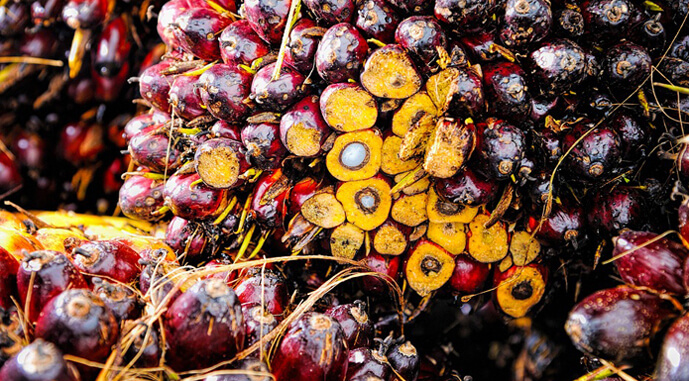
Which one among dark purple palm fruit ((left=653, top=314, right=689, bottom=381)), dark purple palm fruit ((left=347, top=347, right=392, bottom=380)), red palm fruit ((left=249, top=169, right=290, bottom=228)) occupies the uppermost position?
dark purple palm fruit ((left=653, top=314, right=689, bottom=381))

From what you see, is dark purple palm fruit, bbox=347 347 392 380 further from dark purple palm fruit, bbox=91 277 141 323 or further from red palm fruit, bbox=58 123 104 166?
red palm fruit, bbox=58 123 104 166

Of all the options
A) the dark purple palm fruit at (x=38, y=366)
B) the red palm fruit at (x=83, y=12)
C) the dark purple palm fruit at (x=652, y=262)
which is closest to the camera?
the dark purple palm fruit at (x=38, y=366)

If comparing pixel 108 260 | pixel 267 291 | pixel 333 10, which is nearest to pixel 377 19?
pixel 333 10

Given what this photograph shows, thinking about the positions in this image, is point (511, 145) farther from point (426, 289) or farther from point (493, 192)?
point (426, 289)

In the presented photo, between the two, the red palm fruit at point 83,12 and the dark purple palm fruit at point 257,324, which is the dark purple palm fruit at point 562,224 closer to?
the dark purple palm fruit at point 257,324

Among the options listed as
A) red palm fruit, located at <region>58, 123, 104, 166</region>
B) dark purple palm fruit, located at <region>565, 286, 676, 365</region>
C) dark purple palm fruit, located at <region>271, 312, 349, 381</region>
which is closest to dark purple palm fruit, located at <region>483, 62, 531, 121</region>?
dark purple palm fruit, located at <region>565, 286, 676, 365</region>

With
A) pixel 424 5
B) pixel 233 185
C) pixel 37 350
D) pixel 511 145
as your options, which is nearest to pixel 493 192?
pixel 511 145

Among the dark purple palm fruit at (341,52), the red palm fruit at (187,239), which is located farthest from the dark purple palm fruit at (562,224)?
the red palm fruit at (187,239)
